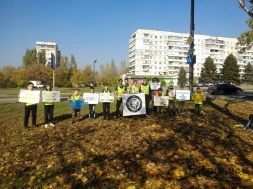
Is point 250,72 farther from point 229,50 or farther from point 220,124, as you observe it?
point 220,124

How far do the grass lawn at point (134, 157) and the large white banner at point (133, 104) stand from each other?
6.03ft

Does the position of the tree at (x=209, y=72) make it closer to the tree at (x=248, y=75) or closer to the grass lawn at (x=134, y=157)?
the tree at (x=248, y=75)

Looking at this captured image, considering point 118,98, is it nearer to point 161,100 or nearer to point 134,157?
point 161,100

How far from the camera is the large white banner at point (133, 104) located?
11.4 meters

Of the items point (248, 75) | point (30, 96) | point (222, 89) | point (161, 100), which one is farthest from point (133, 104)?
point (248, 75)

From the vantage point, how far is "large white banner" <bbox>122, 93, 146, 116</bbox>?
11352mm

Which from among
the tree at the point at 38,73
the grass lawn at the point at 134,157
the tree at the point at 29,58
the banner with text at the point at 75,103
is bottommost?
the grass lawn at the point at 134,157

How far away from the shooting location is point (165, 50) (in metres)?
121

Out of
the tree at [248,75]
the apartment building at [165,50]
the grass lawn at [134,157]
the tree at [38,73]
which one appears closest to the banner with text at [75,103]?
the grass lawn at [134,157]

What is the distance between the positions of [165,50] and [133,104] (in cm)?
11432

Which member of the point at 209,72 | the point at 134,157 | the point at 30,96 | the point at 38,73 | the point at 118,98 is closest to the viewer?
the point at 134,157

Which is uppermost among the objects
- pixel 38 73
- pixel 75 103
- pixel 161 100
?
pixel 38 73

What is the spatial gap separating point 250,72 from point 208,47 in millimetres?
32119

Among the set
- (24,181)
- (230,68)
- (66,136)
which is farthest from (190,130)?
(230,68)
